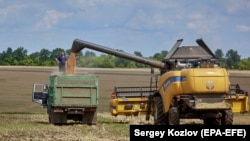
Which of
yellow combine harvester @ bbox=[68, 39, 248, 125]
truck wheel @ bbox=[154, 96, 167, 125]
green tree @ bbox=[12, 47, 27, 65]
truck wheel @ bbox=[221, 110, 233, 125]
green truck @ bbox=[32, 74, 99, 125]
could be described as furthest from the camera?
green tree @ bbox=[12, 47, 27, 65]

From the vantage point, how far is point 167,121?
19.5 m

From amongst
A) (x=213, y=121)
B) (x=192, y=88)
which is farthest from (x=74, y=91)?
(x=192, y=88)

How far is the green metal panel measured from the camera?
22.0m

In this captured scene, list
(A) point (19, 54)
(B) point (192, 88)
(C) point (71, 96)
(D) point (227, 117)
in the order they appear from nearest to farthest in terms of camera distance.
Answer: (B) point (192, 88) < (D) point (227, 117) < (C) point (71, 96) < (A) point (19, 54)

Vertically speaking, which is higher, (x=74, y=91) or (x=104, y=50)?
(x=104, y=50)

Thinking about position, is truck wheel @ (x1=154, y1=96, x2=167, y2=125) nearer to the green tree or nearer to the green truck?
the green truck

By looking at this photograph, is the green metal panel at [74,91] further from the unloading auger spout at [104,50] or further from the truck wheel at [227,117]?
the truck wheel at [227,117]

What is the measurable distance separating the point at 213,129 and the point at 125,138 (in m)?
5.74

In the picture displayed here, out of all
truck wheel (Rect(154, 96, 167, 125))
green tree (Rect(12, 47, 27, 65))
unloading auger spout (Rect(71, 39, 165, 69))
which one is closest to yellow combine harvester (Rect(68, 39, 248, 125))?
truck wheel (Rect(154, 96, 167, 125))

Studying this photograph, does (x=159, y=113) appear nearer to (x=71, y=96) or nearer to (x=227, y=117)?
(x=227, y=117)

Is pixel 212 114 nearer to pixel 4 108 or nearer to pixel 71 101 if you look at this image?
pixel 71 101

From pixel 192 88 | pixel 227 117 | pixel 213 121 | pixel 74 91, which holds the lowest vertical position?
pixel 213 121

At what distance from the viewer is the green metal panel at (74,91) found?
22.0m

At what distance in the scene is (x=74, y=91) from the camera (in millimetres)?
22156
